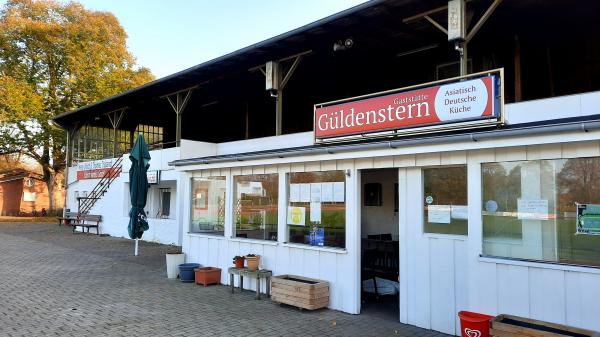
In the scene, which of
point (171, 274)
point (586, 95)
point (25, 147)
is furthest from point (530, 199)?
point (25, 147)

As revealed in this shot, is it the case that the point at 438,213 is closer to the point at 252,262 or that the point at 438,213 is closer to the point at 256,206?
the point at 252,262

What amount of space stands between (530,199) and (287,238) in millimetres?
4058

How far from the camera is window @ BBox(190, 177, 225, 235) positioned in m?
9.28

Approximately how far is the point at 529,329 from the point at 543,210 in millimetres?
1388

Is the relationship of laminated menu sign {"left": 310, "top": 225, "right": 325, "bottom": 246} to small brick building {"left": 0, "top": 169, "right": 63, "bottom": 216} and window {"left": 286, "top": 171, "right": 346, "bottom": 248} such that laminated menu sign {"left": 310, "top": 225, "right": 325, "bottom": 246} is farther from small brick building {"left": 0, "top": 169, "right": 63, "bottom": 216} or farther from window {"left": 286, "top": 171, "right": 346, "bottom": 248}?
small brick building {"left": 0, "top": 169, "right": 63, "bottom": 216}

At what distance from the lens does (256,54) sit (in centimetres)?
1214

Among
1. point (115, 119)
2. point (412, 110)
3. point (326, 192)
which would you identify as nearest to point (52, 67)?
point (115, 119)

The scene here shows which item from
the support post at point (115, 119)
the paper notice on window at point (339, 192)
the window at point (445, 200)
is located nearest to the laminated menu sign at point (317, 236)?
the paper notice on window at point (339, 192)

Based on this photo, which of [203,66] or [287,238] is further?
[203,66]

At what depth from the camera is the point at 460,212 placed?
5.80m

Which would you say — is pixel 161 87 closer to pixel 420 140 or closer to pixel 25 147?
pixel 420 140

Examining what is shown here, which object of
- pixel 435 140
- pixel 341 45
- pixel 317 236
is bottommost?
Result: pixel 317 236

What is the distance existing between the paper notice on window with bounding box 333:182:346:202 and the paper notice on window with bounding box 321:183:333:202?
80mm

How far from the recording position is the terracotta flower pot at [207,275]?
8.70 metres
